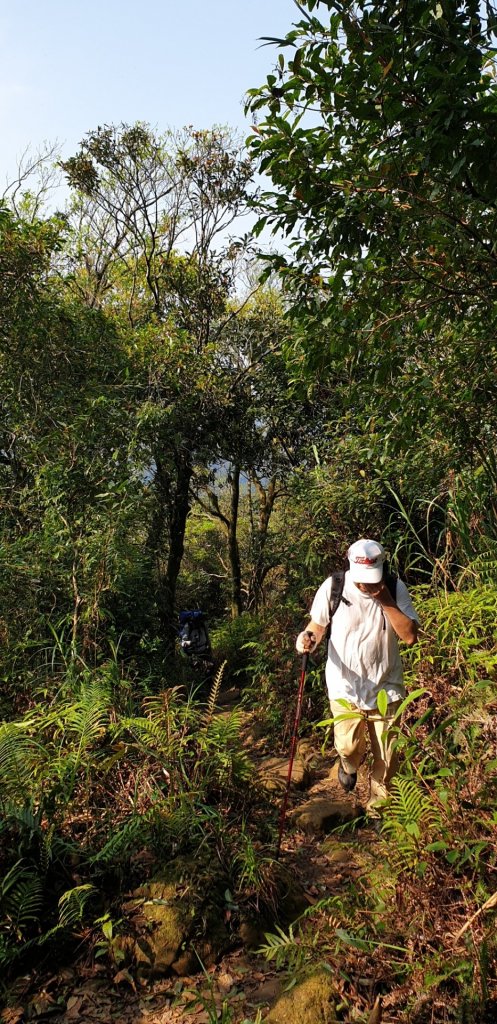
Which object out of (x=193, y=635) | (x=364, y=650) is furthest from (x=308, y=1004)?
(x=193, y=635)

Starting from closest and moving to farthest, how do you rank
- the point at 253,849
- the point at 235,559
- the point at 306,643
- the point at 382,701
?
the point at 382,701 < the point at 253,849 < the point at 306,643 < the point at 235,559

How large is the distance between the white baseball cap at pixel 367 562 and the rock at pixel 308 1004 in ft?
6.65

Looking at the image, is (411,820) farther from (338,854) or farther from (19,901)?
(19,901)

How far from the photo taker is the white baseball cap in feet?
12.7

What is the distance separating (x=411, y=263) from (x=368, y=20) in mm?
1183

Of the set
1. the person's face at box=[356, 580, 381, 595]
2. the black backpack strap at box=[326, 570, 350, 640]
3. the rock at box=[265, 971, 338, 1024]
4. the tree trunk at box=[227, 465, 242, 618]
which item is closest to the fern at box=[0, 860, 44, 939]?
the rock at box=[265, 971, 338, 1024]

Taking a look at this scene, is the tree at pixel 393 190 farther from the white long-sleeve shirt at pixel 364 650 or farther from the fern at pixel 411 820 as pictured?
the fern at pixel 411 820

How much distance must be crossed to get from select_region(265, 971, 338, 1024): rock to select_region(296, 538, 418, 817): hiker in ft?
5.02

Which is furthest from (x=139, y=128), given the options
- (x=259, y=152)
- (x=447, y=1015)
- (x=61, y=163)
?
(x=447, y=1015)

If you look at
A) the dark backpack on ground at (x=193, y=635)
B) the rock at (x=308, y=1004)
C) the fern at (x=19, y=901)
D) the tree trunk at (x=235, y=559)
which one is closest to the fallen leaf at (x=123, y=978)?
the fern at (x=19, y=901)

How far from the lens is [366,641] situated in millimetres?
4043

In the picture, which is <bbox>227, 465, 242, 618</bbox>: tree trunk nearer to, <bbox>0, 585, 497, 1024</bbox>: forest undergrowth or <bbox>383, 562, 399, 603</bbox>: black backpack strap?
<bbox>0, 585, 497, 1024</bbox>: forest undergrowth

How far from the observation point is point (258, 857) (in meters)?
3.63

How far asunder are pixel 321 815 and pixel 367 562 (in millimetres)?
1864
